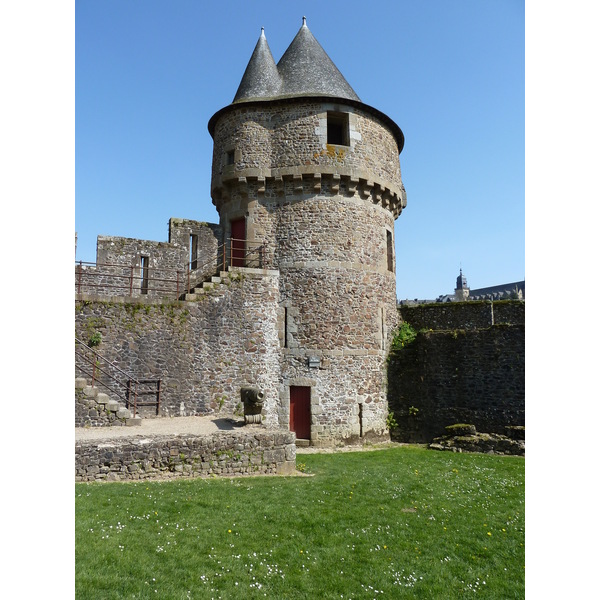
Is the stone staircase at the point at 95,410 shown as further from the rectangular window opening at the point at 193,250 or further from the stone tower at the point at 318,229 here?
the rectangular window opening at the point at 193,250

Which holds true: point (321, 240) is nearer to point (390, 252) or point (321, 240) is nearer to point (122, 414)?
point (390, 252)

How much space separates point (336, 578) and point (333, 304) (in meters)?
10.6

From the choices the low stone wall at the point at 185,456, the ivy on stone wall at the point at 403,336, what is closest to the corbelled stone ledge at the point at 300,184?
the ivy on stone wall at the point at 403,336

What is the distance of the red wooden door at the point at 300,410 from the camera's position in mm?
14766

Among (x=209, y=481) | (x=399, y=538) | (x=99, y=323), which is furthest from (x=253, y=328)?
(x=399, y=538)

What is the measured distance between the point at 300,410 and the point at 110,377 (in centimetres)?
577

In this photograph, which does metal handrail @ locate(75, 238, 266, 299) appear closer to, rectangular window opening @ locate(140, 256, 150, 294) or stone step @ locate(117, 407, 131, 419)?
rectangular window opening @ locate(140, 256, 150, 294)

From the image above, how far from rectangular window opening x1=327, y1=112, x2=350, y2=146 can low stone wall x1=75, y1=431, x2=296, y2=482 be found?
10218 mm

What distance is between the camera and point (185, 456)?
9.39m

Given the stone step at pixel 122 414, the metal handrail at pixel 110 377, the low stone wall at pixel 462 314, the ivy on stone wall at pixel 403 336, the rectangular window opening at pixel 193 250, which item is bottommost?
the stone step at pixel 122 414

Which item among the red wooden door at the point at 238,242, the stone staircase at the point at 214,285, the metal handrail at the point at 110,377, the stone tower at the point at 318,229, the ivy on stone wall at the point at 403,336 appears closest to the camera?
the metal handrail at the point at 110,377

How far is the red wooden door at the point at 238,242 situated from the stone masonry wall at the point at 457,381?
20.9ft

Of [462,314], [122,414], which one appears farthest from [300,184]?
[122,414]

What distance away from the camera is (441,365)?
54.8 feet
